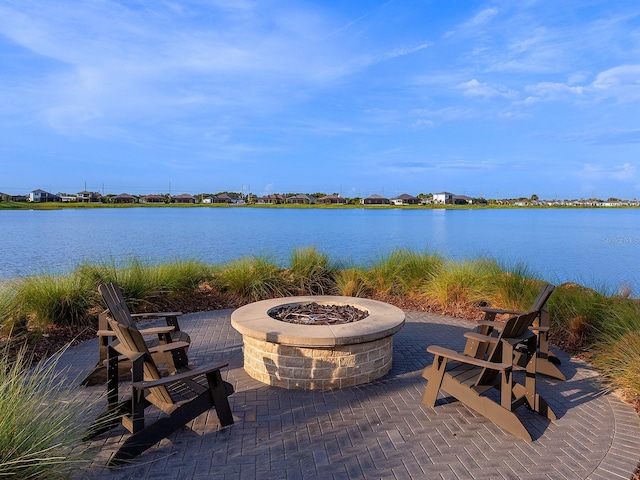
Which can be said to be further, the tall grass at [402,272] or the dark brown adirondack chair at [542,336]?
the tall grass at [402,272]

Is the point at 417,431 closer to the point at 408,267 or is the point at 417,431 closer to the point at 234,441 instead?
the point at 234,441

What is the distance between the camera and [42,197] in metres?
113

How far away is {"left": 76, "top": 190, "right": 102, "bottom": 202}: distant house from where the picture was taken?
116750 millimetres

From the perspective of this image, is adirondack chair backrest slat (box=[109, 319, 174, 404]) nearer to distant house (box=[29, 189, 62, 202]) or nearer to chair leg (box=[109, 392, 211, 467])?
chair leg (box=[109, 392, 211, 467])

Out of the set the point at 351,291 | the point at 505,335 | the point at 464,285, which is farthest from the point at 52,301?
the point at 464,285

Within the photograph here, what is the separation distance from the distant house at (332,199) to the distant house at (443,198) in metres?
28.8

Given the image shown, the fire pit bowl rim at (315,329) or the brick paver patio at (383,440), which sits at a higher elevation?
the fire pit bowl rim at (315,329)

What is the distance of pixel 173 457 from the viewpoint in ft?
11.2

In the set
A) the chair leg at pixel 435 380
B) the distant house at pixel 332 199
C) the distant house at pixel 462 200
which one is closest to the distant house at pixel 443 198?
the distant house at pixel 462 200

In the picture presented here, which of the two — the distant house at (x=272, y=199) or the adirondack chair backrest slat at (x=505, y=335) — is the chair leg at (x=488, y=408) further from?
the distant house at (x=272, y=199)

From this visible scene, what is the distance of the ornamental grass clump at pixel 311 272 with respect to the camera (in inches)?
384

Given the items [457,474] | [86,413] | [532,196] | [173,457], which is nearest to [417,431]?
[457,474]

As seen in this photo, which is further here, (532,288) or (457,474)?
(532,288)

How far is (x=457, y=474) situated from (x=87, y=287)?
259 inches
